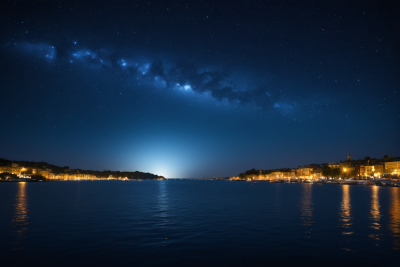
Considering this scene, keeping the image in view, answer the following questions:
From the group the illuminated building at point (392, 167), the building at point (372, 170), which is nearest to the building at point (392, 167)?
the illuminated building at point (392, 167)

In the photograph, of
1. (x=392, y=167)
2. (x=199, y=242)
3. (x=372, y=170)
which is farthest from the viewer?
(x=372, y=170)

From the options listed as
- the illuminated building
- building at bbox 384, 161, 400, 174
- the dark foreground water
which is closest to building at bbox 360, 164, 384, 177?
building at bbox 384, 161, 400, 174

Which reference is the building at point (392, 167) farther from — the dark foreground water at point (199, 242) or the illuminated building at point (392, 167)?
the dark foreground water at point (199, 242)

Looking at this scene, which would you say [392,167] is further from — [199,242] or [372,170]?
[199,242]

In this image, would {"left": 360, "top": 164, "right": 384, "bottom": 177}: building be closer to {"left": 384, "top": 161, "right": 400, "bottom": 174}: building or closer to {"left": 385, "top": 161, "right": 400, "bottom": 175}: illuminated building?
{"left": 384, "top": 161, "right": 400, "bottom": 174}: building

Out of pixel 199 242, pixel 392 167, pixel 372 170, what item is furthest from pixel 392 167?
pixel 199 242

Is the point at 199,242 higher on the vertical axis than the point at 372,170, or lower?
higher

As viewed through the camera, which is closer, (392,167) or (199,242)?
(199,242)

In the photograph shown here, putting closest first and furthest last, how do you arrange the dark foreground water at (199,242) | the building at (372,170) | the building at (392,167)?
1. the dark foreground water at (199,242)
2. the building at (392,167)
3. the building at (372,170)

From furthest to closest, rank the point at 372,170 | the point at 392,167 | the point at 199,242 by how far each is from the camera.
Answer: the point at 372,170 → the point at 392,167 → the point at 199,242

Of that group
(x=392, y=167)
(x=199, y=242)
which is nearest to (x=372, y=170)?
(x=392, y=167)

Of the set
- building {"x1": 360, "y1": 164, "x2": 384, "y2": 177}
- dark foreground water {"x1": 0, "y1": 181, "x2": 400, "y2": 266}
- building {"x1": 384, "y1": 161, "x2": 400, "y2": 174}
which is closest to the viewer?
dark foreground water {"x1": 0, "y1": 181, "x2": 400, "y2": 266}

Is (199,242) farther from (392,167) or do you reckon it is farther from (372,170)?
(372,170)

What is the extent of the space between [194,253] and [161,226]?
900cm
